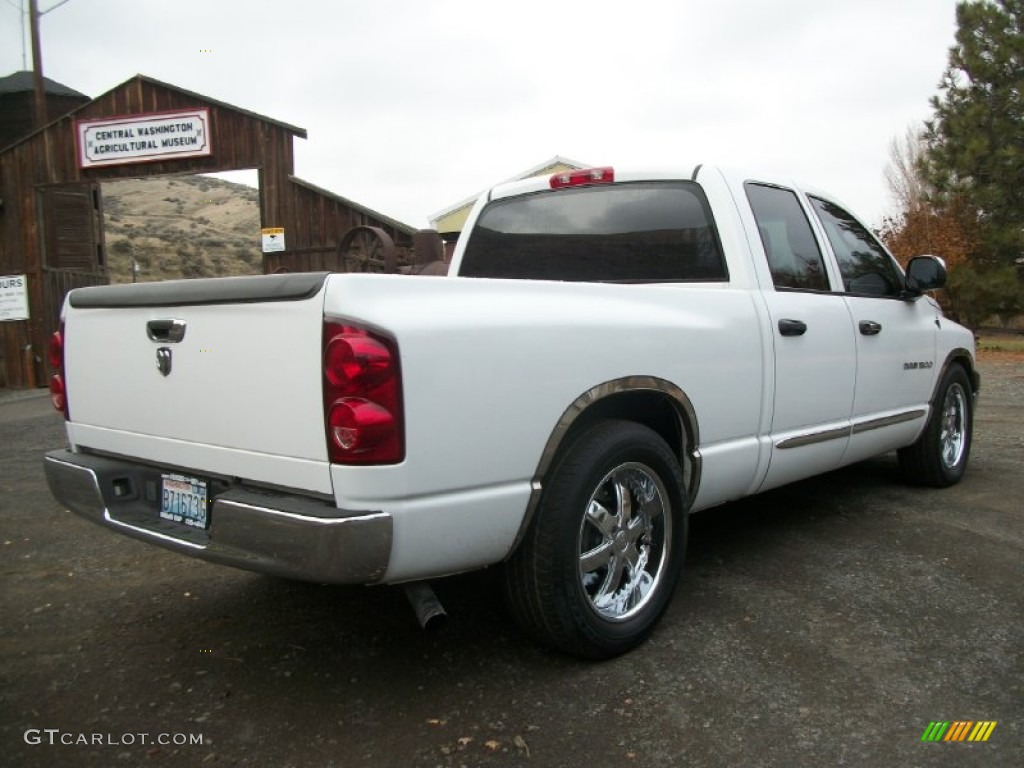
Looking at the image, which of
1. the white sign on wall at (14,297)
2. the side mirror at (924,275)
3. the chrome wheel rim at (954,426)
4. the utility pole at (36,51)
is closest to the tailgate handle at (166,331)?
the side mirror at (924,275)

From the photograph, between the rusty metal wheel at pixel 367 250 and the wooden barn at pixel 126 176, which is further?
the wooden barn at pixel 126 176

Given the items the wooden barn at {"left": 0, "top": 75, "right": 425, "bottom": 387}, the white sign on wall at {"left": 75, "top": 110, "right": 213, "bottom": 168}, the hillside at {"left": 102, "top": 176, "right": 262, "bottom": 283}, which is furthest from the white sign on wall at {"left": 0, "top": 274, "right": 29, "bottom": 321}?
the hillside at {"left": 102, "top": 176, "right": 262, "bottom": 283}

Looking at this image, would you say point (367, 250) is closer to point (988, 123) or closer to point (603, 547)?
point (603, 547)

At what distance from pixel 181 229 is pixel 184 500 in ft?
192

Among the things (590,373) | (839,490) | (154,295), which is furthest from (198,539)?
(839,490)

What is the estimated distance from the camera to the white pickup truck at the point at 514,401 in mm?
2215

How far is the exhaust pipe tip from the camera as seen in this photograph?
2406 millimetres

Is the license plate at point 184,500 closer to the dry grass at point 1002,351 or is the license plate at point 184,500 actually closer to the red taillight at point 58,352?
the red taillight at point 58,352

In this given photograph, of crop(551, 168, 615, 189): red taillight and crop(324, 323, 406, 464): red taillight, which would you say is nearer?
crop(324, 323, 406, 464): red taillight

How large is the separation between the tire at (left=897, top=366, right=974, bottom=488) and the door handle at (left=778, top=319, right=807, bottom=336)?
70.2 inches

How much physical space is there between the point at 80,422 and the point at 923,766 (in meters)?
2.98

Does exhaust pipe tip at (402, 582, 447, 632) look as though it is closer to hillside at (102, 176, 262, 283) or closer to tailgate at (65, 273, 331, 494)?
tailgate at (65, 273, 331, 494)

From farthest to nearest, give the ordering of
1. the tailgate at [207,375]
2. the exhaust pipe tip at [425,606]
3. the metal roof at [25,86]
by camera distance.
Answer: the metal roof at [25,86] < the exhaust pipe tip at [425,606] < the tailgate at [207,375]

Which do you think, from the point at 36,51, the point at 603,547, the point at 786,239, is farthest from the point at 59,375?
the point at 36,51
